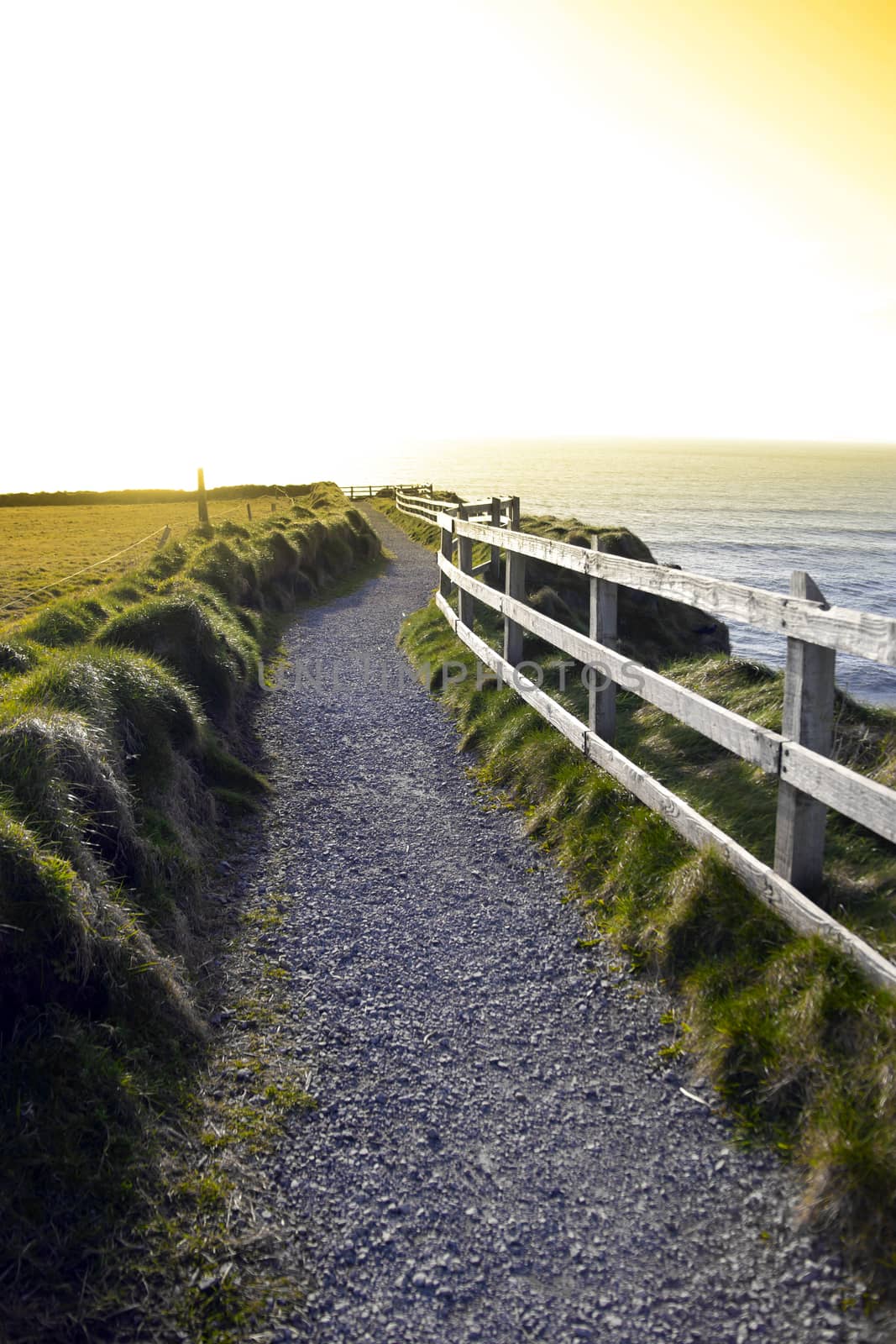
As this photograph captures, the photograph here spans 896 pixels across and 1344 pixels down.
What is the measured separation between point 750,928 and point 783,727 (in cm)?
90

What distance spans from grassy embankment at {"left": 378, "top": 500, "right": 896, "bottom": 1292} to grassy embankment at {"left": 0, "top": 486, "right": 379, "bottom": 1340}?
1.82 m

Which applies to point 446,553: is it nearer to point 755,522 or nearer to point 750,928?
point 750,928

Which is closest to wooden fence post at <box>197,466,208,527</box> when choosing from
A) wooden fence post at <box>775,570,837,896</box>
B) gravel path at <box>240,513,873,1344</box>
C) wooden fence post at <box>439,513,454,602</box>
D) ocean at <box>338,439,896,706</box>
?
wooden fence post at <box>439,513,454,602</box>

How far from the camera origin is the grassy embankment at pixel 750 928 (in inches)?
117

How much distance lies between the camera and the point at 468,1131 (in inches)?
142

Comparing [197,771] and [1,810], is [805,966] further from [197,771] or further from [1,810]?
[197,771]

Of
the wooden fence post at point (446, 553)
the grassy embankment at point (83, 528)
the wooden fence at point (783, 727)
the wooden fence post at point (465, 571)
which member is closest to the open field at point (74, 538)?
the grassy embankment at point (83, 528)

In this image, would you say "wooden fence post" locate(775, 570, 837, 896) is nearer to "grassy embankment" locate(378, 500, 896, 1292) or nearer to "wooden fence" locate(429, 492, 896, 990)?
"wooden fence" locate(429, 492, 896, 990)

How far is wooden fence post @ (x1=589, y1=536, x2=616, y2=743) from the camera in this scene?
6.34 m

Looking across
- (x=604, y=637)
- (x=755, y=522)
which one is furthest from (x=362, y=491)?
(x=604, y=637)

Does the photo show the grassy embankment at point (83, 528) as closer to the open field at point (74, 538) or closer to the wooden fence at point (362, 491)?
the open field at point (74, 538)

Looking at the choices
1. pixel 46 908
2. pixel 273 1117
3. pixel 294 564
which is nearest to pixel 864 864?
pixel 273 1117

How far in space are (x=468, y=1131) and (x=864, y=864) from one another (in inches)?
86.6

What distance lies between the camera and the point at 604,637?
21.0ft
